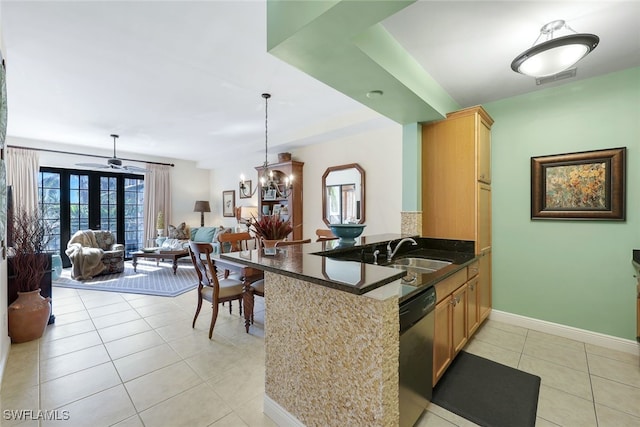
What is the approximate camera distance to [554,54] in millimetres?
1735

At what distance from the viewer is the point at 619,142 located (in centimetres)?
242

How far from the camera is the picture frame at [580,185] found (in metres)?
2.42

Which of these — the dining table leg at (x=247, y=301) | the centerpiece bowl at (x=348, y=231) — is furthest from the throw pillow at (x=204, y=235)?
the centerpiece bowl at (x=348, y=231)

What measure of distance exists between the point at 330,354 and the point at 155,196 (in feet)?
23.2

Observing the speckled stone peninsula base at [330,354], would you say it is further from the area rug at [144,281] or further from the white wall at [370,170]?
→ the area rug at [144,281]

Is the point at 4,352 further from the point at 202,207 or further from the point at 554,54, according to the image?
the point at 202,207

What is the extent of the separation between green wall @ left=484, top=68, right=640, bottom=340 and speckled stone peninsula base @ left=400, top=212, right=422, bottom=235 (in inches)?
35.0

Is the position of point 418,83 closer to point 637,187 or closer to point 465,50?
point 465,50

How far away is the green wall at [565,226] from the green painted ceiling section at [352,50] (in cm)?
115

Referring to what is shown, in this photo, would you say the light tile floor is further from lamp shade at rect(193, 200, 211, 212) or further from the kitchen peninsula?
lamp shade at rect(193, 200, 211, 212)

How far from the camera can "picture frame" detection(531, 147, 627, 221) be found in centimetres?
242

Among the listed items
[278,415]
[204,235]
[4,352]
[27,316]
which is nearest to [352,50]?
[278,415]

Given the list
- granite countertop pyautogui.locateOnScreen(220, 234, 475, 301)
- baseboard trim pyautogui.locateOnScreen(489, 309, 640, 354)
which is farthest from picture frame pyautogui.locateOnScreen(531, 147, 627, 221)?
baseboard trim pyautogui.locateOnScreen(489, 309, 640, 354)

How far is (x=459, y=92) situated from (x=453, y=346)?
8.11 feet
